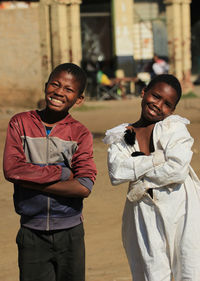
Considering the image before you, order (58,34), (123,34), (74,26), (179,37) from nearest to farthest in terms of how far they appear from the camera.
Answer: (58,34) < (74,26) < (179,37) < (123,34)

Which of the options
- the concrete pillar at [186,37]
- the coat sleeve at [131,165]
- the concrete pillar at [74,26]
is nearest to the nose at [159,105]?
the coat sleeve at [131,165]

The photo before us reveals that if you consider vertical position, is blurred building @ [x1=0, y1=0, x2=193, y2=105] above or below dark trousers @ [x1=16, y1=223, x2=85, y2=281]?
above

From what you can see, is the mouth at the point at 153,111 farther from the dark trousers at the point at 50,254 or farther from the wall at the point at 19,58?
the wall at the point at 19,58

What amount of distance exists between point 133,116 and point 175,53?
4.93 metres

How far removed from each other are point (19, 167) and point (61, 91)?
42 centimetres

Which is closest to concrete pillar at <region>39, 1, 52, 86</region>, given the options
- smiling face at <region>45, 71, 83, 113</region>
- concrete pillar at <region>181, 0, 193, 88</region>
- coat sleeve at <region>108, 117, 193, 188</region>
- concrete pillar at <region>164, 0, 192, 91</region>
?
concrete pillar at <region>164, 0, 192, 91</region>

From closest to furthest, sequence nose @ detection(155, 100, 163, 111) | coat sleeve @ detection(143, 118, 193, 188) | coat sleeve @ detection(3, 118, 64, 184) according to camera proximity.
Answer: coat sleeve @ detection(3, 118, 64, 184), coat sleeve @ detection(143, 118, 193, 188), nose @ detection(155, 100, 163, 111)

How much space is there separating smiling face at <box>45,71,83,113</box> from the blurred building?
39.0ft

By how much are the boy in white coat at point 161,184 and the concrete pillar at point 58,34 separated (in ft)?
39.7

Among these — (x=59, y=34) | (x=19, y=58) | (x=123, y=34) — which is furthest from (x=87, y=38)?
(x=19, y=58)

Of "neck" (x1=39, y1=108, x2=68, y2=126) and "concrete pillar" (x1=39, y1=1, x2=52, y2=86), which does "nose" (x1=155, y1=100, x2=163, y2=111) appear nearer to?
"neck" (x1=39, y1=108, x2=68, y2=126)

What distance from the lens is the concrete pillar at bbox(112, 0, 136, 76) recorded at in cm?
1795

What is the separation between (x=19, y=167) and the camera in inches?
110

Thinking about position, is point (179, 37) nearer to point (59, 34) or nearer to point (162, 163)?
point (59, 34)
